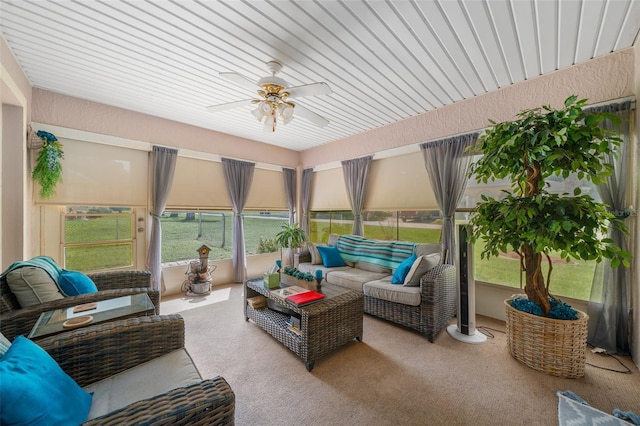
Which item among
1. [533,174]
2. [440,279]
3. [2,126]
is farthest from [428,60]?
[2,126]

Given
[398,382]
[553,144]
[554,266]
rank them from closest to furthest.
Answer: [553,144] → [398,382] → [554,266]

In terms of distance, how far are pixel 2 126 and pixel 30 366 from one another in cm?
311

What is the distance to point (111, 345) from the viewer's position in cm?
136

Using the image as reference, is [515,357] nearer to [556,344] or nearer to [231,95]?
[556,344]

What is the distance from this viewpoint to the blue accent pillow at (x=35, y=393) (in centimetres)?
77

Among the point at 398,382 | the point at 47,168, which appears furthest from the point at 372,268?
the point at 47,168

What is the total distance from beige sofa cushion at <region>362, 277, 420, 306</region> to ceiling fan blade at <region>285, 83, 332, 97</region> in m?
2.17

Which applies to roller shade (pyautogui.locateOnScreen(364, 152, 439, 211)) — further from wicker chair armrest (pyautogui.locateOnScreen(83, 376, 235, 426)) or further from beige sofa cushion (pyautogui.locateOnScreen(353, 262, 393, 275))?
wicker chair armrest (pyautogui.locateOnScreen(83, 376, 235, 426))

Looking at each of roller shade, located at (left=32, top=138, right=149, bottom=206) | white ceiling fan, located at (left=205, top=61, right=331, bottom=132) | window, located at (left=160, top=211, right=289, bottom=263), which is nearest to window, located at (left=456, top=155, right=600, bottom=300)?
white ceiling fan, located at (left=205, top=61, right=331, bottom=132)

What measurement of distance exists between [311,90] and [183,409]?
87.9 inches

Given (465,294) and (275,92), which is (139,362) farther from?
(465,294)

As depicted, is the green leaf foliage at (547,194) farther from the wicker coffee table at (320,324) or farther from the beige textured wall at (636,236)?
the wicker coffee table at (320,324)

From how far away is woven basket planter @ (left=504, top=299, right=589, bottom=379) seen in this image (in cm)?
196

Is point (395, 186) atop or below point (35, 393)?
atop
